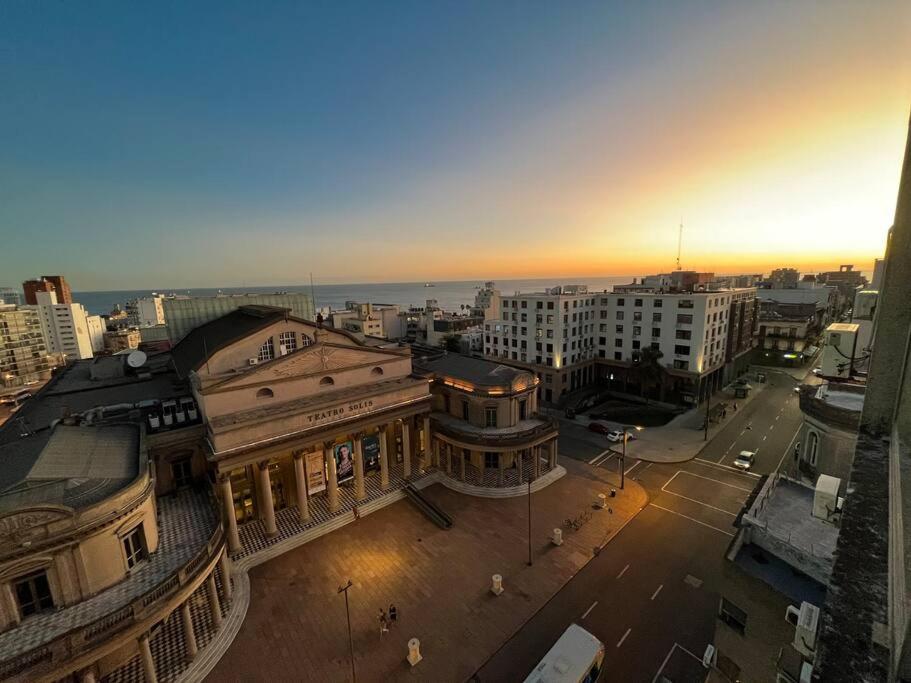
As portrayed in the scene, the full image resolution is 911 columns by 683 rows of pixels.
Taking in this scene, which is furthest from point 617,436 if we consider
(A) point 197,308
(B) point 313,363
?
(A) point 197,308

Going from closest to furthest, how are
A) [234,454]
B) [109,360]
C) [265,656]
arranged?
1. [265,656]
2. [234,454]
3. [109,360]

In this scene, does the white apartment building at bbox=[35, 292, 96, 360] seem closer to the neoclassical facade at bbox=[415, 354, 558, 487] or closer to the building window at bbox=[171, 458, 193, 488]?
the building window at bbox=[171, 458, 193, 488]

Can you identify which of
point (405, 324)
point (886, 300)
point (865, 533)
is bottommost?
point (405, 324)

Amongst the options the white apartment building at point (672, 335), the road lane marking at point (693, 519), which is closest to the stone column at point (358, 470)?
the road lane marking at point (693, 519)

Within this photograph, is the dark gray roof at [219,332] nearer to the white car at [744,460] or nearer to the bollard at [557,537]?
the bollard at [557,537]

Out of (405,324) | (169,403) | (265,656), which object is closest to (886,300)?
(265,656)

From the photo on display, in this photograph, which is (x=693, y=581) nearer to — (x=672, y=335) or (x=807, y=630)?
(x=807, y=630)

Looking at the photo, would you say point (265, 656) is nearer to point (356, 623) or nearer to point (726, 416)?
point (356, 623)
